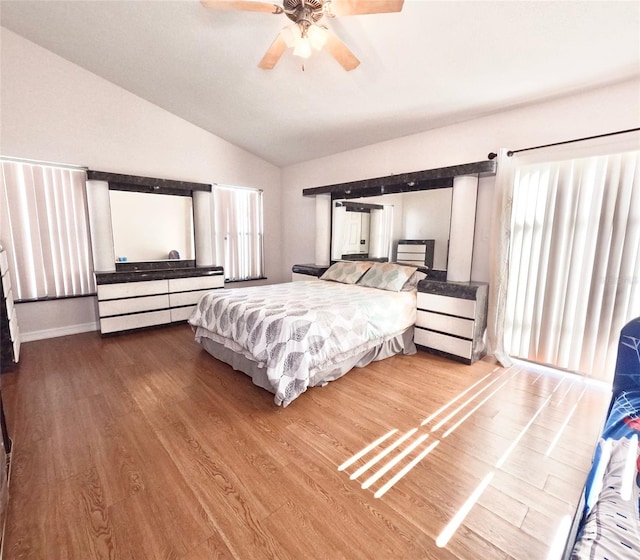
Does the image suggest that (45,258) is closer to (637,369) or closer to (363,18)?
(363,18)

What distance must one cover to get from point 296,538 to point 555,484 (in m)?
1.32

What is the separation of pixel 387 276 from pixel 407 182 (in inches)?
43.5

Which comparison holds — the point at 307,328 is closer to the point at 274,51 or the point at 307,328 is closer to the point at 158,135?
the point at 274,51

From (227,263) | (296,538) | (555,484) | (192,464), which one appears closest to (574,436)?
(555,484)

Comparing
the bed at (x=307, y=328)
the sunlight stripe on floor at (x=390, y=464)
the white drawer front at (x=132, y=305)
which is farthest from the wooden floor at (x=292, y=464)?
the white drawer front at (x=132, y=305)

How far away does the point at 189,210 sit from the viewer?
4.32m

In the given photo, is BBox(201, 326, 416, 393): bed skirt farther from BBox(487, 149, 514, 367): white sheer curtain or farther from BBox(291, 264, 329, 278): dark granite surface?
BBox(291, 264, 329, 278): dark granite surface

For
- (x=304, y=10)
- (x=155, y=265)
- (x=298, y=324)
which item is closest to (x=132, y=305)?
(x=155, y=265)

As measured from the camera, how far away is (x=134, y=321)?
3666mm

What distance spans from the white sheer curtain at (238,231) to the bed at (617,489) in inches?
177

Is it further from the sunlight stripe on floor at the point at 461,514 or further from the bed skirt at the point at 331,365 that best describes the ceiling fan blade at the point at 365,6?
the sunlight stripe on floor at the point at 461,514

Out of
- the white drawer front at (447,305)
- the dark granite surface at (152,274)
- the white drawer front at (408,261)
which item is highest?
the white drawer front at (408,261)

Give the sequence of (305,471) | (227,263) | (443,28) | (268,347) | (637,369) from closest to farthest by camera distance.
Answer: (637,369)
(305,471)
(443,28)
(268,347)
(227,263)

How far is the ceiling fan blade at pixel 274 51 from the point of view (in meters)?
1.98
